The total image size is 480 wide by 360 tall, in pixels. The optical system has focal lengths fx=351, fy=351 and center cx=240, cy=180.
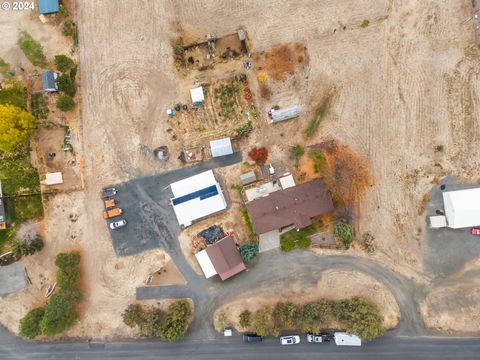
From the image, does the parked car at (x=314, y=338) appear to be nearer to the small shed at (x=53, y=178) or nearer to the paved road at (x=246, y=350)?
the paved road at (x=246, y=350)

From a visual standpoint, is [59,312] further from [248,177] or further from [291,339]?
[291,339]

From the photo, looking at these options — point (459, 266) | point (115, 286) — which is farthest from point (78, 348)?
point (459, 266)

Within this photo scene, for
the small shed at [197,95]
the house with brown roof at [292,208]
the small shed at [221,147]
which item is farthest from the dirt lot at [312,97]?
the house with brown roof at [292,208]

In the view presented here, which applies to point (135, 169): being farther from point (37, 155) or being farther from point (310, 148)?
point (310, 148)

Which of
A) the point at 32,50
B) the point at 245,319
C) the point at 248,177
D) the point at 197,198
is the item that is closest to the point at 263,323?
the point at 245,319

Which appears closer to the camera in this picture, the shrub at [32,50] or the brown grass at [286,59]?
the brown grass at [286,59]

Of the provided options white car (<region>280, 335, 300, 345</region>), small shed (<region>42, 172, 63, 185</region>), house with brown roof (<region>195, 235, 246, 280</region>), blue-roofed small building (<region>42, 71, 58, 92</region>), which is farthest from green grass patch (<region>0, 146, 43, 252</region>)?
white car (<region>280, 335, 300, 345</region>)
